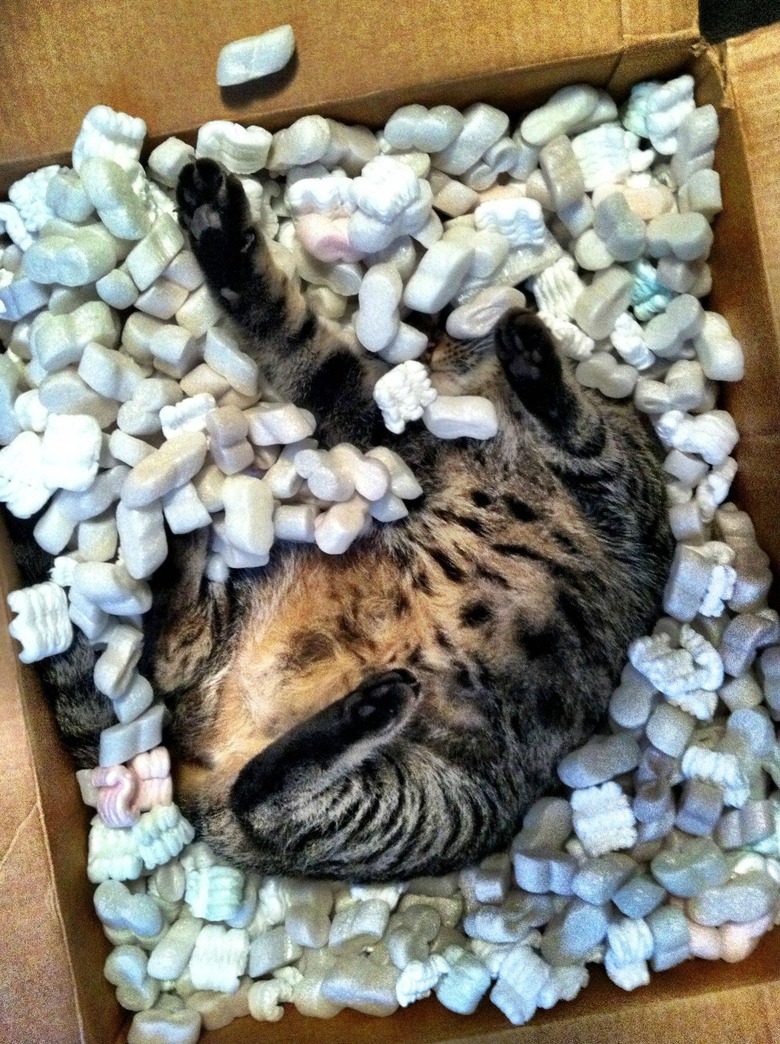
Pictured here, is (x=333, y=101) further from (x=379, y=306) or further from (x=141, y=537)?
(x=141, y=537)

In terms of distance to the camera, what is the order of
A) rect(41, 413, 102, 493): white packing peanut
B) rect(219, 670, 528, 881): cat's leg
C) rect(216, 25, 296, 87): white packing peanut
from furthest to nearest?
rect(219, 670, 528, 881): cat's leg, rect(41, 413, 102, 493): white packing peanut, rect(216, 25, 296, 87): white packing peanut

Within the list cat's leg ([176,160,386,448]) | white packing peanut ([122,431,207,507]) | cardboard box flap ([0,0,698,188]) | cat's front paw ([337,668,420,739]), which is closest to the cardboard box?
cardboard box flap ([0,0,698,188])

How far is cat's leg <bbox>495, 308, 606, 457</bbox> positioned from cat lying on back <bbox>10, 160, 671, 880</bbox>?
10mm

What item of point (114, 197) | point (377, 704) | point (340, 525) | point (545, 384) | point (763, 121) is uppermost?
point (114, 197)

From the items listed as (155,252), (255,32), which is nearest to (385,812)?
(155,252)

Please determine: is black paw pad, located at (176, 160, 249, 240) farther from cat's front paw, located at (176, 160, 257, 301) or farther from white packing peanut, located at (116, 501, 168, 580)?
white packing peanut, located at (116, 501, 168, 580)

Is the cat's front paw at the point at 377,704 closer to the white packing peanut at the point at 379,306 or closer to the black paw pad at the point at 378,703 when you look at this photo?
the black paw pad at the point at 378,703

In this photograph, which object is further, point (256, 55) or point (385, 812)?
point (385, 812)

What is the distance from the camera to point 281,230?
1457 mm

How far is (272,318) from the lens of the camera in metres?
1.37

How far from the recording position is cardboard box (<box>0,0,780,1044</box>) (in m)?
1.22

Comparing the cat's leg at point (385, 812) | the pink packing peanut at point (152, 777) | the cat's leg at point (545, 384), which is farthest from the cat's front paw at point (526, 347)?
the pink packing peanut at point (152, 777)

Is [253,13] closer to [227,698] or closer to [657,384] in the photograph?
[657,384]

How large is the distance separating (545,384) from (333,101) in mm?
513
